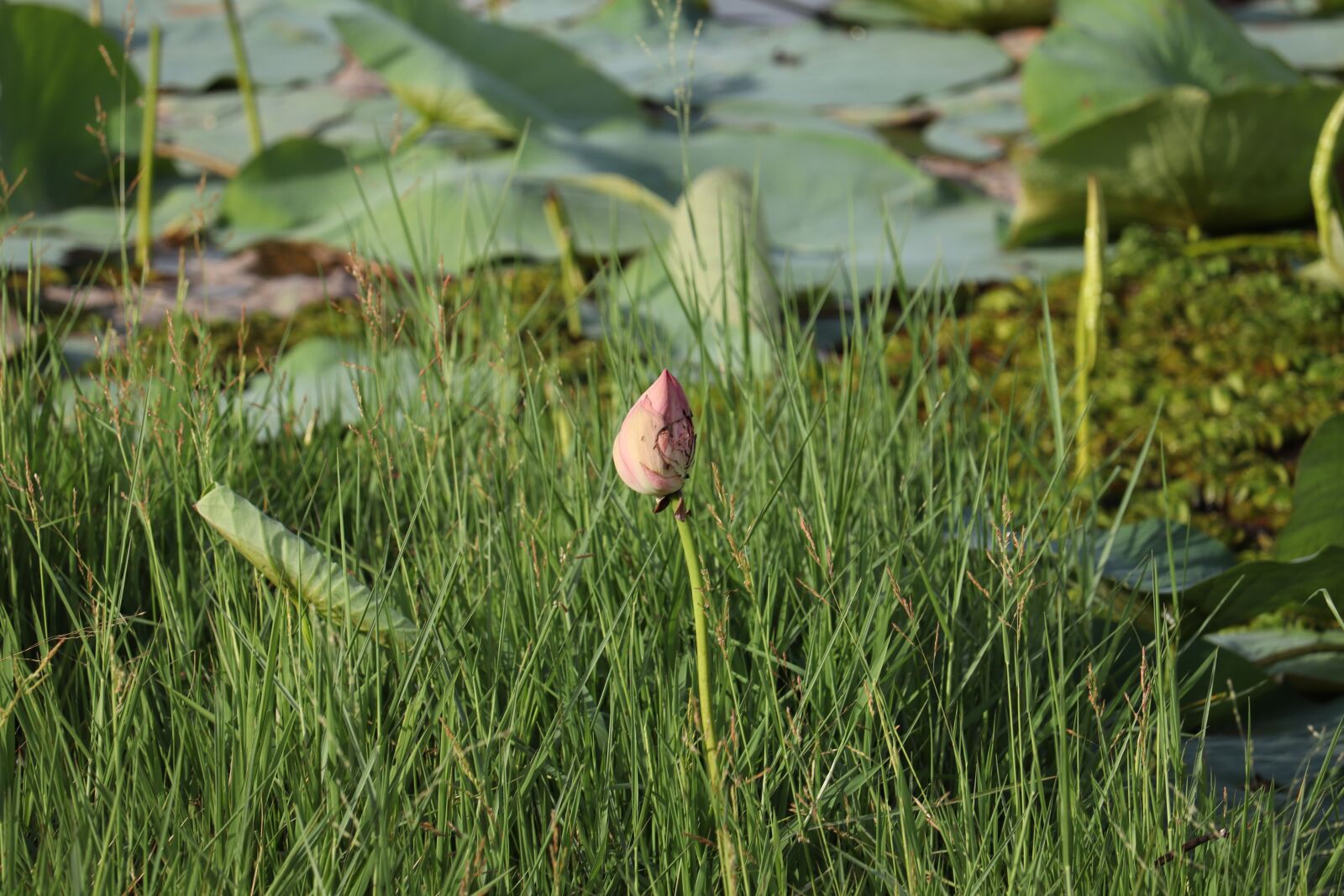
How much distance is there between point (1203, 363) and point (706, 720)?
1428 mm

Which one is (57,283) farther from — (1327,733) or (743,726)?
(1327,733)

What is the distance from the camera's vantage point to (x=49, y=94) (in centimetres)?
220

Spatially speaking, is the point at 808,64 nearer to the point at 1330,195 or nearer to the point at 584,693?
the point at 1330,195

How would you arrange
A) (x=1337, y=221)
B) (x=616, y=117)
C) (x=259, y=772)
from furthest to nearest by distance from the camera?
1. (x=616, y=117)
2. (x=1337, y=221)
3. (x=259, y=772)

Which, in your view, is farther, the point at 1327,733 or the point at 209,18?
the point at 209,18

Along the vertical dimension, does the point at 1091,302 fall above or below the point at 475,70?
below

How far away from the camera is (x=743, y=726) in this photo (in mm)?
767

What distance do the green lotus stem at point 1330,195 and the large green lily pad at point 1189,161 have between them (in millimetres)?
272

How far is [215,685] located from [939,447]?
0.72 meters

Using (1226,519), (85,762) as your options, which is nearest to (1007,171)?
(1226,519)

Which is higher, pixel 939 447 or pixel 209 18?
pixel 209 18

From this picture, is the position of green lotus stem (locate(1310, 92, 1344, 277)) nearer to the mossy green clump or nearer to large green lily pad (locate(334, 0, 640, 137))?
the mossy green clump

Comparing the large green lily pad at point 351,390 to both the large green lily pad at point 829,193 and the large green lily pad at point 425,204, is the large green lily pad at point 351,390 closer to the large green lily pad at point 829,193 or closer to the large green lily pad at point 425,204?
the large green lily pad at point 425,204

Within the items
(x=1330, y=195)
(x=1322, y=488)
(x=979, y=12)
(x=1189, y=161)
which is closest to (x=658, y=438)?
(x=1322, y=488)
